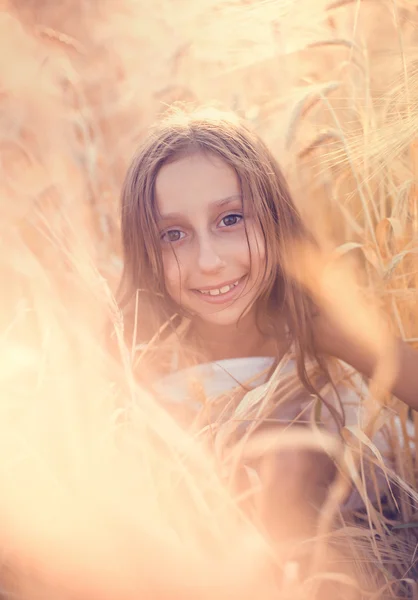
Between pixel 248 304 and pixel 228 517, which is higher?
pixel 248 304

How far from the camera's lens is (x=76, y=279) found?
93 cm

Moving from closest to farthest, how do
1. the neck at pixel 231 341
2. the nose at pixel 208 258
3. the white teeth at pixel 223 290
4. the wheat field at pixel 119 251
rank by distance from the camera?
1. the wheat field at pixel 119 251
2. the nose at pixel 208 258
3. the white teeth at pixel 223 290
4. the neck at pixel 231 341

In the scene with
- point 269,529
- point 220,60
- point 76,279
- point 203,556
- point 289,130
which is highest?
point 220,60

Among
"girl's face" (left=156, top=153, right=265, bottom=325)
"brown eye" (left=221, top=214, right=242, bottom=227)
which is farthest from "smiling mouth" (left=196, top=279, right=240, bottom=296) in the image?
"brown eye" (left=221, top=214, right=242, bottom=227)

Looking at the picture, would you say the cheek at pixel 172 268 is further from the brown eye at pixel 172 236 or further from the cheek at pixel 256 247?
the cheek at pixel 256 247

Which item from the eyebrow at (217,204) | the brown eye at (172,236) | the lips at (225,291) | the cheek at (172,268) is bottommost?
the lips at (225,291)

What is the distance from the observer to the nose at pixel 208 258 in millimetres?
843

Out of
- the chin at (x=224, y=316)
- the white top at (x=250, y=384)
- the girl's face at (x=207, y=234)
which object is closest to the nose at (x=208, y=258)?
the girl's face at (x=207, y=234)

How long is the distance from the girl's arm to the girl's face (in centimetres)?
17

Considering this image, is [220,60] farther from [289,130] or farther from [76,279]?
[76,279]

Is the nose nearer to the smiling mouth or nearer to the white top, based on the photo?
the smiling mouth

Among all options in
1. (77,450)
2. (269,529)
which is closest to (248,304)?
(269,529)

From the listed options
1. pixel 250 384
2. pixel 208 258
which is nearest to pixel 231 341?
pixel 250 384

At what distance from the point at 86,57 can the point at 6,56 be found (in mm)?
262
